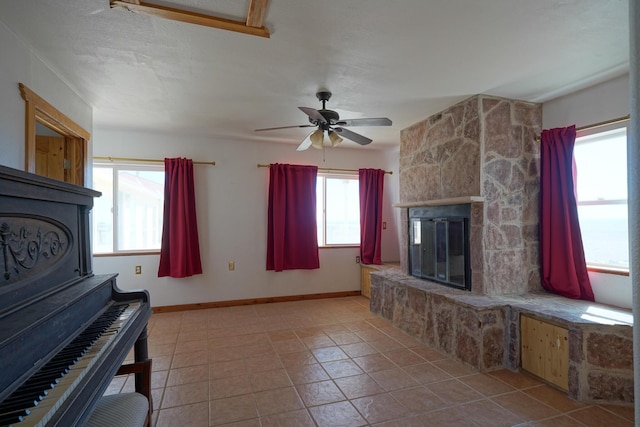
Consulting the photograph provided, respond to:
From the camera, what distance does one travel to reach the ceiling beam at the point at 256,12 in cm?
168

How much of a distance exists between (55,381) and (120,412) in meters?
0.49

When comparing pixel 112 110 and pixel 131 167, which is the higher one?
pixel 112 110

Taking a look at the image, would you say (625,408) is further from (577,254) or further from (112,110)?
(112,110)

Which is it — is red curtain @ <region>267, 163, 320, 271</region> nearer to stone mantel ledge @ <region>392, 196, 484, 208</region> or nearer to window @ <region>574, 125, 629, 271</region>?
stone mantel ledge @ <region>392, 196, 484, 208</region>

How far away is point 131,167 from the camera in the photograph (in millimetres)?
4219

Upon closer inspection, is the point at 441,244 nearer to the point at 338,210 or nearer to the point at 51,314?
the point at 338,210

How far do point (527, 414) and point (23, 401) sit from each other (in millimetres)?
2570

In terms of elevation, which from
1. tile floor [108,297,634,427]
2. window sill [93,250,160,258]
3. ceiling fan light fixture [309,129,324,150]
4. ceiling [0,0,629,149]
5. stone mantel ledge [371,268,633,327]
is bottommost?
tile floor [108,297,634,427]

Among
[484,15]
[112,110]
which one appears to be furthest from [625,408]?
[112,110]

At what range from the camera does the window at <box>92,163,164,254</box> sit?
412cm

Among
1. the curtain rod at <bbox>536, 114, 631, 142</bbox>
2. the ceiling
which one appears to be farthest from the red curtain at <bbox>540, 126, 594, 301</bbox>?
the ceiling

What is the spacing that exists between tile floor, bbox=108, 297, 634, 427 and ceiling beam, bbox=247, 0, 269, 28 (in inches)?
94.5

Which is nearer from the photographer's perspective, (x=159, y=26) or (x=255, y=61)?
(x=159, y=26)

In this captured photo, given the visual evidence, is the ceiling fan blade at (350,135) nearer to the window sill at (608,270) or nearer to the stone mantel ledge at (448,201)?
the stone mantel ledge at (448,201)
